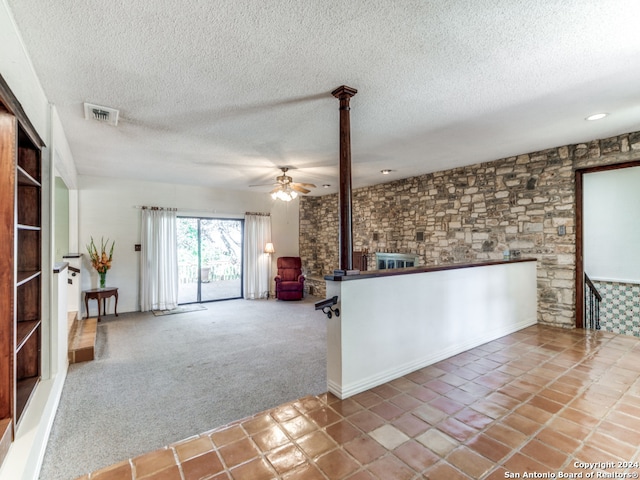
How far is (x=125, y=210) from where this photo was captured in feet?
19.7

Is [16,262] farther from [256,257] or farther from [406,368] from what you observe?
[256,257]

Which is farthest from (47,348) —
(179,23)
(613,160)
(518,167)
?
(613,160)

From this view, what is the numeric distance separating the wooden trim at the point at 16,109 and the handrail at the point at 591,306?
6.10m

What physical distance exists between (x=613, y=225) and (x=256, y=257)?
6838 mm

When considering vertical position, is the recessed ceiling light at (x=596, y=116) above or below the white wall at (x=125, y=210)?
above

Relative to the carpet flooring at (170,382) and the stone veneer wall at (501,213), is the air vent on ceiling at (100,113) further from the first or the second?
the stone veneer wall at (501,213)

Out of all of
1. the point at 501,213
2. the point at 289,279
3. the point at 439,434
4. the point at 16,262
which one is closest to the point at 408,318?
the point at 439,434

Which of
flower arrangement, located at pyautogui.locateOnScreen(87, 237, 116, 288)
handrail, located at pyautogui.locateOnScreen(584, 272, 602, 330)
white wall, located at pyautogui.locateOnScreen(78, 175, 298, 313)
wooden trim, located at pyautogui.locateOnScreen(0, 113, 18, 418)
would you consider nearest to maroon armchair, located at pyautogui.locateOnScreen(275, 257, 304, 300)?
white wall, located at pyautogui.locateOnScreen(78, 175, 298, 313)

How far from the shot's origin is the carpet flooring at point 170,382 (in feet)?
6.92

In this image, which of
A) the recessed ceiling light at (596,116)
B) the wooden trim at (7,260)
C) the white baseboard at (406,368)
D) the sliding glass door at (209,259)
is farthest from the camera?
the sliding glass door at (209,259)

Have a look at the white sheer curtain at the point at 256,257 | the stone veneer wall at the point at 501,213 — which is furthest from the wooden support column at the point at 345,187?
the white sheer curtain at the point at 256,257

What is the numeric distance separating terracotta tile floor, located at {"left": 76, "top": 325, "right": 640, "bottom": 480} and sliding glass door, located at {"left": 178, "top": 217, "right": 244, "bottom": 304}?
5.26 meters

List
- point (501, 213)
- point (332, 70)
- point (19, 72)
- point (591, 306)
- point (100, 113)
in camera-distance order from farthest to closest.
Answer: point (501, 213) < point (591, 306) < point (100, 113) < point (332, 70) < point (19, 72)

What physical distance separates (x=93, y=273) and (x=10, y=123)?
489 centimetres
